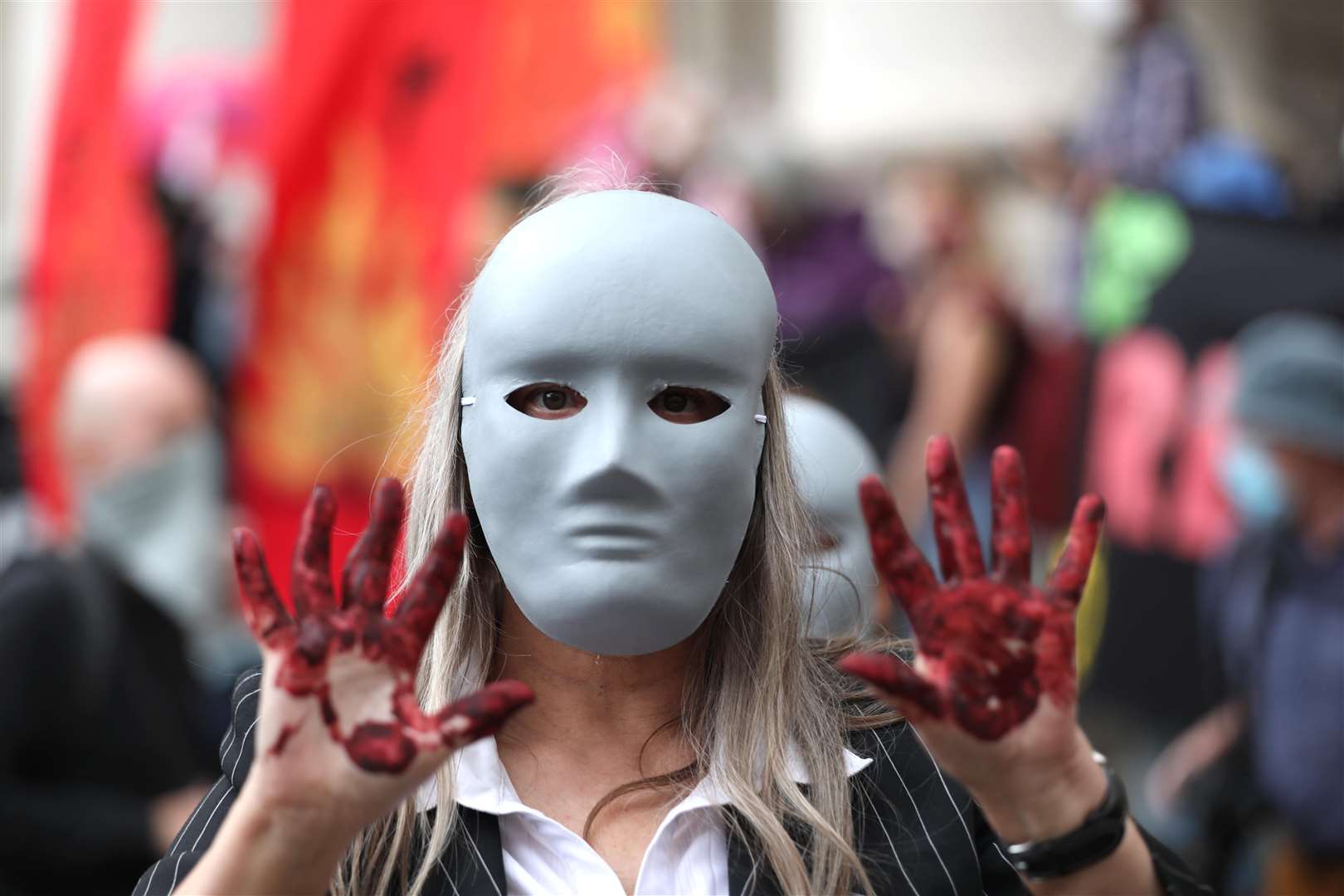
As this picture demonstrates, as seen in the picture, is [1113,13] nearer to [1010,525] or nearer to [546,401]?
[546,401]

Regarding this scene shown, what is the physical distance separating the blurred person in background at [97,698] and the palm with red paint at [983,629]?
2003 millimetres

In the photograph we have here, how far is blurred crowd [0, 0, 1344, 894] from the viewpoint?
13.3 feet

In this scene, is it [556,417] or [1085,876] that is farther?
[556,417]

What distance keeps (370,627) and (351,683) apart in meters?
0.06

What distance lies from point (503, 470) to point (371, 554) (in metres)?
0.29

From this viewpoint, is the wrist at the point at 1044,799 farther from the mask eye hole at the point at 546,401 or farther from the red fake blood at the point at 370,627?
the mask eye hole at the point at 546,401

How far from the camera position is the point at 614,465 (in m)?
2.16

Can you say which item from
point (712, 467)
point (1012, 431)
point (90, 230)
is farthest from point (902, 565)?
point (1012, 431)

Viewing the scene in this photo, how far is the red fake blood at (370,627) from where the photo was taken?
1.95 metres

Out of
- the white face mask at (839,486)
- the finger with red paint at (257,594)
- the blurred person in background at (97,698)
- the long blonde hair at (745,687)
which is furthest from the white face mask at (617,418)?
the blurred person in background at (97,698)

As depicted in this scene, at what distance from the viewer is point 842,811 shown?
2.20m

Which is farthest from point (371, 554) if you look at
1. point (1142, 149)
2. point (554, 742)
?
point (1142, 149)

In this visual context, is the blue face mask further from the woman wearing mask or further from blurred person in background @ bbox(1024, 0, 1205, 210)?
the woman wearing mask

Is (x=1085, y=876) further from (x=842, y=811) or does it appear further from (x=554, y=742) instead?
(x=554, y=742)
